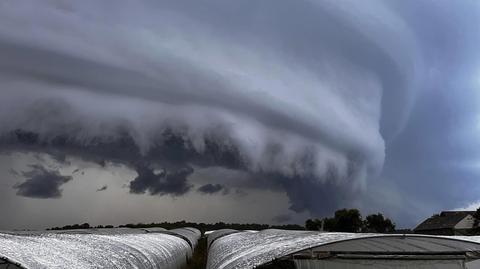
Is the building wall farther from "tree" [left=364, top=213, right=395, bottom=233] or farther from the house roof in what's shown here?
"tree" [left=364, top=213, right=395, bottom=233]

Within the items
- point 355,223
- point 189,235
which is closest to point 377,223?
point 355,223

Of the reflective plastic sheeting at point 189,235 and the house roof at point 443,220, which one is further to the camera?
the house roof at point 443,220

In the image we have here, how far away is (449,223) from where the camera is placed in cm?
7350

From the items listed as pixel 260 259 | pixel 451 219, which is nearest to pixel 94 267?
pixel 260 259

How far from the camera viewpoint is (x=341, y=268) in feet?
40.2

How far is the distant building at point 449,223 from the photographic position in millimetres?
71250

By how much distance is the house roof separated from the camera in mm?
73319

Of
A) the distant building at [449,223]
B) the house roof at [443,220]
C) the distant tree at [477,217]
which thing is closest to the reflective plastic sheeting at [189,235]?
the distant building at [449,223]

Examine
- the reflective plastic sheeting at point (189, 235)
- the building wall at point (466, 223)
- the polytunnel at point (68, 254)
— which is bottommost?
the polytunnel at point (68, 254)

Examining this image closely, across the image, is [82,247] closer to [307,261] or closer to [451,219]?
[307,261]

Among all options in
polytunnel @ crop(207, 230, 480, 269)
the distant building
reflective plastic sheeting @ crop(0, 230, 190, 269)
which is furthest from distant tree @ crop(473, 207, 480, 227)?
polytunnel @ crop(207, 230, 480, 269)

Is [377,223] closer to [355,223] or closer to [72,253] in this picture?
[355,223]

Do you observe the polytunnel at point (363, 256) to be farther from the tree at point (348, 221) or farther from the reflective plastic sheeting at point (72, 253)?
the tree at point (348, 221)

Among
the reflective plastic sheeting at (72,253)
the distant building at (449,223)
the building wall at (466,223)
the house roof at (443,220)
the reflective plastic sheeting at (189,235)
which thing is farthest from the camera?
the house roof at (443,220)
